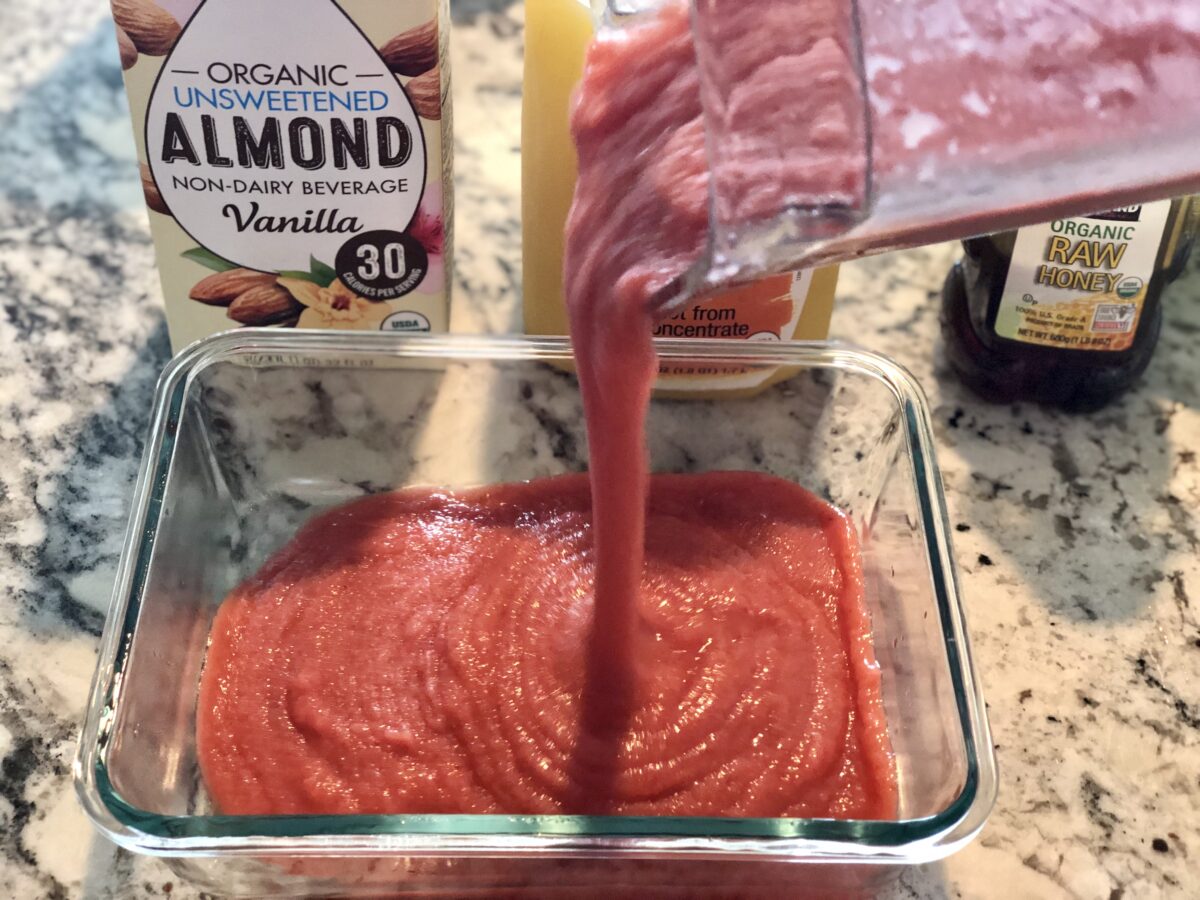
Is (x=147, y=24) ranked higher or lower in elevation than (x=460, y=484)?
higher

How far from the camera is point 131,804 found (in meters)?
0.71

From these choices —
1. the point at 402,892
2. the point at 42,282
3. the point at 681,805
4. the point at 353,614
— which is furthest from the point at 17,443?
the point at 681,805

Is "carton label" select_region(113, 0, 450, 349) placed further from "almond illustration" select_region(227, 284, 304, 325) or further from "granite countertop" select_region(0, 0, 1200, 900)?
"granite countertop" select_region(0, 0, 1200, 900)

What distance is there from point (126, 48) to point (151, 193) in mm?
114

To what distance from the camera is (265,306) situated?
96 cm

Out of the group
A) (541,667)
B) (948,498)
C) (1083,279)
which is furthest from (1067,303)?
(541,667)

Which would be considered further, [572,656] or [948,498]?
[948,498]

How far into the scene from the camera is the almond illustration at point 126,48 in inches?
31.2

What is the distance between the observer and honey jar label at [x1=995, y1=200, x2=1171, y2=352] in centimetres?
91

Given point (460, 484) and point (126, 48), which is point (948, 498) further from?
point (126, 48)

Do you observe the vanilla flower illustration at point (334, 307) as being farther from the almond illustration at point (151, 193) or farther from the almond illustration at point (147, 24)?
the almond illustration at point (147, 24)

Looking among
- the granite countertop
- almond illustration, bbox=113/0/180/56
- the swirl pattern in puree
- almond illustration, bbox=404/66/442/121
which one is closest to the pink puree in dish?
the swirl pattern in puree

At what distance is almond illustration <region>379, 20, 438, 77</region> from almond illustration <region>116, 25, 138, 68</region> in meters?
0.17

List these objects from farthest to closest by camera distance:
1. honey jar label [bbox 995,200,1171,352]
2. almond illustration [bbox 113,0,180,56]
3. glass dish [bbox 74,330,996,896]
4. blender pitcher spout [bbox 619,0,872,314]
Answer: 1. honey jar label [bbox 995,200,1171,352]
2. almond illustration [bbox 113,0,180,56]
3. glass dish [bbox 74,330,996,896]
4. blender pitcher spout [bbox 619,0,872,314]
